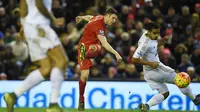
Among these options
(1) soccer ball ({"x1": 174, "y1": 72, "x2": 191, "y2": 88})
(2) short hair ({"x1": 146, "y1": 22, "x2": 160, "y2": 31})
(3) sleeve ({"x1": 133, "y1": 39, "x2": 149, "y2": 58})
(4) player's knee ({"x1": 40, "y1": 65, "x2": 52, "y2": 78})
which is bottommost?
(1) soccer ball ({"x1": 174, "y1": 72, "x2": 191, "y2": 88})

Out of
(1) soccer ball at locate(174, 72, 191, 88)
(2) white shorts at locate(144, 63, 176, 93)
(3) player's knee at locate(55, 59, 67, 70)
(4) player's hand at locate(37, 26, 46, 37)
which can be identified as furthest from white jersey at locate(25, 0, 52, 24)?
(1) soccer ball at locate(174, 72, 191, 88)

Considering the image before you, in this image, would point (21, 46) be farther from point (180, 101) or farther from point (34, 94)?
point (180, 101)

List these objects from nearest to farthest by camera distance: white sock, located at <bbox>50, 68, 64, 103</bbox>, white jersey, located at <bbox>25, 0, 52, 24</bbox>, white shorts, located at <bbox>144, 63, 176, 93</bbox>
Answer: white sock, located at <bbox>50, 68, 64, 103</bbox> < white jersey, located at <bbox>25, 0, 52, 24</bbox> < white shorts, located at <bbox>144, 63, 176, 93</bbox>

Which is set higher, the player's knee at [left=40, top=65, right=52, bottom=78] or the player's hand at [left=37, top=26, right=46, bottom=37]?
the player's hand at [left=37, top=26, right=46, bottom=37]

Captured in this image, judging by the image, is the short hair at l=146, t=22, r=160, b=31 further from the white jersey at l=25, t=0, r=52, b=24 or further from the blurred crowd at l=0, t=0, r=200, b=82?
the blurred crowd at l=0, t=0, r=200, b=82

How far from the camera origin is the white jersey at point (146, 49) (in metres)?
13.6

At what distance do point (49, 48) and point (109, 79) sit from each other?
7629mm

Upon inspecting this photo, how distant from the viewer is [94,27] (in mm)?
14250

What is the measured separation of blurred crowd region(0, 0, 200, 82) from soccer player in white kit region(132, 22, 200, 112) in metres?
4.82

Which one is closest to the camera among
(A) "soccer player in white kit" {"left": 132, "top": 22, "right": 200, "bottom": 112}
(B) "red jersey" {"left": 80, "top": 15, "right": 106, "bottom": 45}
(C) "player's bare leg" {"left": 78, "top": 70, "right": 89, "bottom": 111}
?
(A) "soccer player in white kit" {"left": 132, "top": 22, "right": 200, "bottom": 112}

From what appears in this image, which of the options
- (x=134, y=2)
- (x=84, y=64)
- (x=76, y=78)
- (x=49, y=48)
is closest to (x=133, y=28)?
(x=134, y=2)

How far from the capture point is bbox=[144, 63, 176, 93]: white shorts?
45.9 feet

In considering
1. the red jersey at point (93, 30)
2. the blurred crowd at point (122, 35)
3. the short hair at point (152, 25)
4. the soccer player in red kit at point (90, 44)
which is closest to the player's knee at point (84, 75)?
the soccer player in red kit at point (90, 44)

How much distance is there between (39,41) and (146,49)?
9.67 feet
